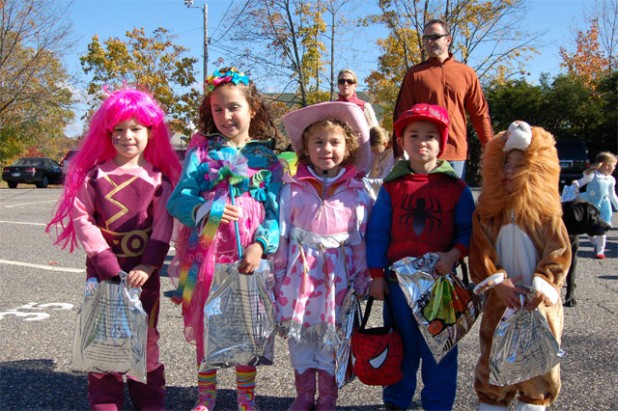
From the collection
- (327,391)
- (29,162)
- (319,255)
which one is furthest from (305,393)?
(29,162)

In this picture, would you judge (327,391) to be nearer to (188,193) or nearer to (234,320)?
(234,320)

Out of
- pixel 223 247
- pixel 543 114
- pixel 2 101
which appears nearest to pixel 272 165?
pixel 223 247

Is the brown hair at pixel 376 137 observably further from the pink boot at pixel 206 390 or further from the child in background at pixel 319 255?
the pink boot at pixel 206 390

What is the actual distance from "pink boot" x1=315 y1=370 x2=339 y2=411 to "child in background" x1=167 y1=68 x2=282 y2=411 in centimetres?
33

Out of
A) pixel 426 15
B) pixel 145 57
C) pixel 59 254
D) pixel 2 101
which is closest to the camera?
pixel 59 254

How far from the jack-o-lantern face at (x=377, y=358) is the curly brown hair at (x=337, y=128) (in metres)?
0.91

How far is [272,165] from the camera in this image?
2.90 m

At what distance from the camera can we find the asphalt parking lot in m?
2.91

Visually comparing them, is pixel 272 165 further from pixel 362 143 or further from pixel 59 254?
pixel 59 254

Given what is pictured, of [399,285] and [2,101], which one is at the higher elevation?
[2,101]

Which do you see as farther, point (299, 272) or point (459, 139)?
point (459, 139)

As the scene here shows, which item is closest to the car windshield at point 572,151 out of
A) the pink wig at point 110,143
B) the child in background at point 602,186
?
the child in background at point 602,186

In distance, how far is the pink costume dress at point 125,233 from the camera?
2684 mm

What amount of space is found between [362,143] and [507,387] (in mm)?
1396
